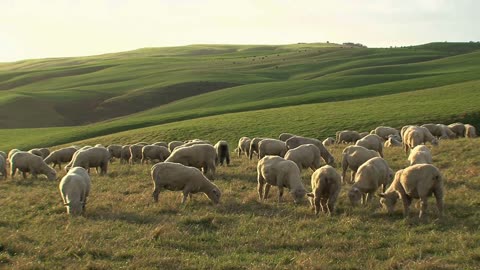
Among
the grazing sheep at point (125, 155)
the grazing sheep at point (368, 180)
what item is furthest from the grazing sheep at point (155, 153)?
the grazing sheep at point (368, 180)

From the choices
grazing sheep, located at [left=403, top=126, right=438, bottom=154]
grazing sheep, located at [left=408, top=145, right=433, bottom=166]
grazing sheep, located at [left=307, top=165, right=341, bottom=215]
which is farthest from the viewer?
grazing sheep, located at [left=403, top=126, right=438, bottom=154]

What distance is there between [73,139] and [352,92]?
36.6 m

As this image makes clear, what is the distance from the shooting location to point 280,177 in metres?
17.9

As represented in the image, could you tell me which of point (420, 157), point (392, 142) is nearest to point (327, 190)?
point (420, 157)

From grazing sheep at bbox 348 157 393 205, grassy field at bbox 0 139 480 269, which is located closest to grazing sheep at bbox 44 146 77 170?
grassy field at bbox 0 139 480 269

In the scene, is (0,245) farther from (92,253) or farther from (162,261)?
(162,261)

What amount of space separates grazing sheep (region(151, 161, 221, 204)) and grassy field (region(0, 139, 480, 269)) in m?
0.44

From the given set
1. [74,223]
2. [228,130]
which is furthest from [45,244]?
[228,130]

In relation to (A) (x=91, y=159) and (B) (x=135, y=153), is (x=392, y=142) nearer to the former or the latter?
(B) (x=135, y=153)

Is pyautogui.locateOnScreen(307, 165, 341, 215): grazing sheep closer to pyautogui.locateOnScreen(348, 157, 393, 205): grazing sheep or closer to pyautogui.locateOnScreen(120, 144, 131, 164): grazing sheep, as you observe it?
pyautogui.locateOnScreen(348, 157, 393, 205): grazing sheep

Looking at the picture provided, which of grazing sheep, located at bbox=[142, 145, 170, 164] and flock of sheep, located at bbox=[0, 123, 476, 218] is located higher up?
flock of sheep, located at bbox=[0, 123, 476, 218]

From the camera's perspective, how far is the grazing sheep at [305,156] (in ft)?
71.7

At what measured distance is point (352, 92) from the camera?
2729 inches

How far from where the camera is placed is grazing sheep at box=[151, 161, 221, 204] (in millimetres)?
18208
